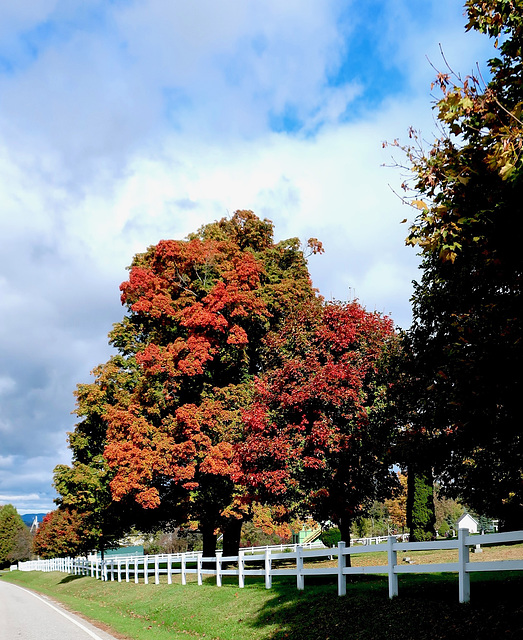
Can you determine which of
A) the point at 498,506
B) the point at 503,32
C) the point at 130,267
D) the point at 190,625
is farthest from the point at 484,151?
the point at 130,267

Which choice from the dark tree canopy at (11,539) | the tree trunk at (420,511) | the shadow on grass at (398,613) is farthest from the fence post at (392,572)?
the dark tree canopy at (11,539)

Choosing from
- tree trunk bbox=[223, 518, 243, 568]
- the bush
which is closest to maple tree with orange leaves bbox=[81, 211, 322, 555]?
tree trunk bbox=[223, 518, 243, 568]

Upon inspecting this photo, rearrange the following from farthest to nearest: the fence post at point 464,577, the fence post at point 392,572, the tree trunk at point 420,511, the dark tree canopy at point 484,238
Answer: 1. the tree trunk at point 420,511
2. the fence post at point 392,572
3. the fence post at point 464,577
4. the dark tree canopy at point 484,238

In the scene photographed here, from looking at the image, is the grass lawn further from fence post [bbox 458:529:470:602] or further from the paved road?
the paved road

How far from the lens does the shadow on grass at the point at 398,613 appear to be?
9.52 meters

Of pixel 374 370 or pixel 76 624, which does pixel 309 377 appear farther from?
pixel 76 624

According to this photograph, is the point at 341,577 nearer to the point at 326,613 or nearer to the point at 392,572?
the point at 326,613

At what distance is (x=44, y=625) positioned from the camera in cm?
1866

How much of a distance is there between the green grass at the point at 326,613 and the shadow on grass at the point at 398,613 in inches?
0.7

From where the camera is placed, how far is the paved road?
15688mm

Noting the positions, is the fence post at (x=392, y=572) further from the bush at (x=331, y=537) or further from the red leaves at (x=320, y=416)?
the bush at (x=331, y=537)

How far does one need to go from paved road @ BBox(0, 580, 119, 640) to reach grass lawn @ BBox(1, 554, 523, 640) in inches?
32.2

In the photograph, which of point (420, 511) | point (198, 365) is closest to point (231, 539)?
point (198, 365)

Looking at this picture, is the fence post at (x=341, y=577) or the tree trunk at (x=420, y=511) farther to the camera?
the tree trunk at (x=420, y=511)
